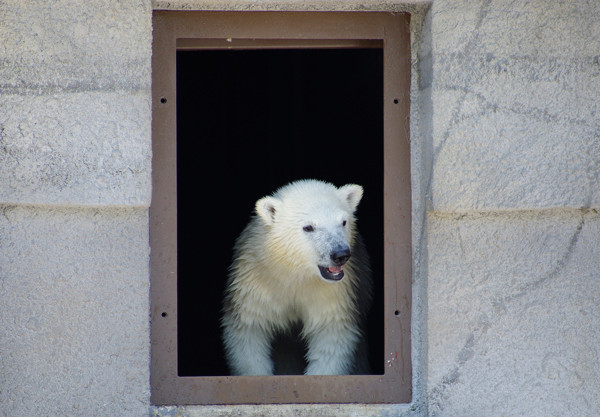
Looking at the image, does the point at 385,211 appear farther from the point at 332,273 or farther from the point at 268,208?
the point at 268,208

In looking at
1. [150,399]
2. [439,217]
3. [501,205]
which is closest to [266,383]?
[150,399]

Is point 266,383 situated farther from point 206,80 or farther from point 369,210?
point 206,80

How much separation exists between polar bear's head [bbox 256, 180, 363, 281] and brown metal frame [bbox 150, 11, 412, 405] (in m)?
0.34

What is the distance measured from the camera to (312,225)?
11.1 feet

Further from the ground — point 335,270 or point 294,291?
point 335,270

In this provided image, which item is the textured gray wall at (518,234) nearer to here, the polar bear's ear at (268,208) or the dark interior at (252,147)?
the polar bear's ear at (268,208)

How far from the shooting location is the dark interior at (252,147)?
455cm

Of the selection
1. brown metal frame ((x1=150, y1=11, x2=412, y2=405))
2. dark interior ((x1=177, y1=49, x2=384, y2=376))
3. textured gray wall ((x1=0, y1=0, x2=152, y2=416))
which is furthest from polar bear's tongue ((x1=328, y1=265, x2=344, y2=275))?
dark interior ((x1=177, y1=49, x2=384, y2=376))

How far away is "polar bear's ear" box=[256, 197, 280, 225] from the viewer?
353cm

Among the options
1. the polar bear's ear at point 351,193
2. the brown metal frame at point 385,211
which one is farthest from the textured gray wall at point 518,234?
the polar bear's ear at point 351,193

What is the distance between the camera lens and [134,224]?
9.05ft

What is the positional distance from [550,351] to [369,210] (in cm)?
188

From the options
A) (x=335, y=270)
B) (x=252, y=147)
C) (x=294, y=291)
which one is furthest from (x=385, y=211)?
(x=252, y=147)

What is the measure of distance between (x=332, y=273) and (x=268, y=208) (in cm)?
46
